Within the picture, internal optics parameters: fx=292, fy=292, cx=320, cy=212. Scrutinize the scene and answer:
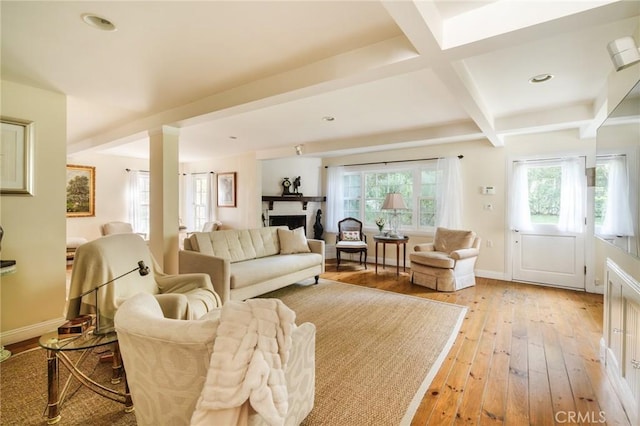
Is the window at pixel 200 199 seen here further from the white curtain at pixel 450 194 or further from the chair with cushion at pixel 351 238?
the white curtain at pixel 450 194

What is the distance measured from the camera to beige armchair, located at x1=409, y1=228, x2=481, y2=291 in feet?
13.4

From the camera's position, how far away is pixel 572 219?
423cm

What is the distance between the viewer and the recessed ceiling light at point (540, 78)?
8.65 feet

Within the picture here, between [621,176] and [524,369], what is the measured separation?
4.91 feet

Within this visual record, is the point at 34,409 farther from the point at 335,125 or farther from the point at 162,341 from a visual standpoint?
the point at 335,125

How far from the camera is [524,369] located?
2.20 meters

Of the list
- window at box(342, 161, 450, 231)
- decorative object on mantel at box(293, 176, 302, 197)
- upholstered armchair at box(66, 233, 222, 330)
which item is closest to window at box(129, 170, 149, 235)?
decorative object on mantel at box(293, 176, 302, 197)

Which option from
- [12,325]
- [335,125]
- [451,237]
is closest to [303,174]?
[335,125]

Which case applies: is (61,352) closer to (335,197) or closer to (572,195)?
(335,197)

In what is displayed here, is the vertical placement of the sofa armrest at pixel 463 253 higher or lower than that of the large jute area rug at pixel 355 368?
higher

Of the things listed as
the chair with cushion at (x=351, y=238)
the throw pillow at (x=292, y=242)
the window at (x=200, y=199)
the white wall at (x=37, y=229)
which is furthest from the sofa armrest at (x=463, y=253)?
the window at (x=200, y=199)

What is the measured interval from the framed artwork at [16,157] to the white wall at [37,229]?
58 millimetres

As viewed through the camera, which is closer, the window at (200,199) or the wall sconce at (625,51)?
the wall sconce at (625,51)

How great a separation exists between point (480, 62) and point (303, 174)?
4.68 m
